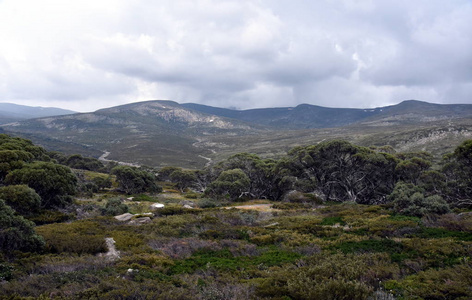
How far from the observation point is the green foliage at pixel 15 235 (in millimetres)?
9125

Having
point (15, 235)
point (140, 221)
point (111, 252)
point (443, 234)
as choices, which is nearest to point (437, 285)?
point (443, 234)

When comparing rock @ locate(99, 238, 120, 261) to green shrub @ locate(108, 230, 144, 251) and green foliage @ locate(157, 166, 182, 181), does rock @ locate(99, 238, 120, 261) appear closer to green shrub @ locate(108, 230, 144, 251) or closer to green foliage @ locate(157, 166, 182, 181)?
green shrub @ locate(108, 230, 144, 251)

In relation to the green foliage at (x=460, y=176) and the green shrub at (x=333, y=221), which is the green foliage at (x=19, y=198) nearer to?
the green shrub at (x=333, y=221)

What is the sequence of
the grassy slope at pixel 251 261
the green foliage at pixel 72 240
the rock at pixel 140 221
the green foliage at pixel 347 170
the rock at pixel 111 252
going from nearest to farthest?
the grassy slope at pixel 251 261, the rock at pixel 111 252, the green foliage at pixel 72 240, the rock at pixel 140 221, the green foliage at pixel 347 170

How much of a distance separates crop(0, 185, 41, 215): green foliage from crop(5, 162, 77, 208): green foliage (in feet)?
7.74

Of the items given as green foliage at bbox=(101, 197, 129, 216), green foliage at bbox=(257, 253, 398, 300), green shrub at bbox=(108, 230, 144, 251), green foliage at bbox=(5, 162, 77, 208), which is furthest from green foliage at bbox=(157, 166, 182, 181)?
green foliage at bbox=(257, 253, 398, 300)

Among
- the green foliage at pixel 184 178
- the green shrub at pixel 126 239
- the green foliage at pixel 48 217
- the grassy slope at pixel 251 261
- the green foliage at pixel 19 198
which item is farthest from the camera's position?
the green foliage at pixel 184 178

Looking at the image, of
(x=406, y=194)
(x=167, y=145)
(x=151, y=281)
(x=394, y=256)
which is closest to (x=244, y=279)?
(x=151, y=281)

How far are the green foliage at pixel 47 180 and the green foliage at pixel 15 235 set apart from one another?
339 inches

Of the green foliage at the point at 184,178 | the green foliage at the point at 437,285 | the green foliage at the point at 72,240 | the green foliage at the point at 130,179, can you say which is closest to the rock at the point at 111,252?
the green foliage at the point at 72,240

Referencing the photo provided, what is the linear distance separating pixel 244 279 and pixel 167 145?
533 ft

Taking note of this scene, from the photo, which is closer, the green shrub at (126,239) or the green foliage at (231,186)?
the green shrub at (126,239)

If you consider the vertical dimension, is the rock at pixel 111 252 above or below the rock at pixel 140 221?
above

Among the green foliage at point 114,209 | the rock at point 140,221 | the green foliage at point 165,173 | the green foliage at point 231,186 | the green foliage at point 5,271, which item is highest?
the green foliage at point 5,271
